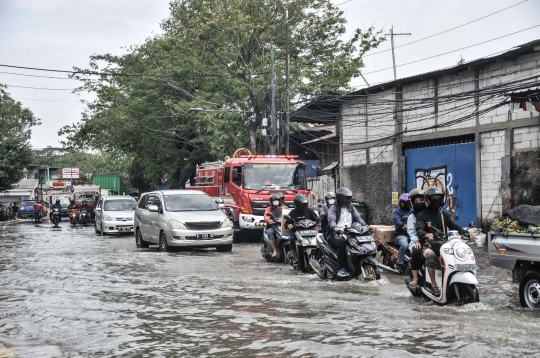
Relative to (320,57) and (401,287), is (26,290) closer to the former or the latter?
(401,287)

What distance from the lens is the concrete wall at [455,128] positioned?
20406 mm

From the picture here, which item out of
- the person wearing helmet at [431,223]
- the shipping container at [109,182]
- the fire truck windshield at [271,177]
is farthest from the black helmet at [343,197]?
the shipping container at [109,182]

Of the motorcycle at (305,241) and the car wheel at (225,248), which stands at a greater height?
the motorcycle at (305,241)

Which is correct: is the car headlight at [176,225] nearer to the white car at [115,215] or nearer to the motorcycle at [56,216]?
the white car at [115,215]

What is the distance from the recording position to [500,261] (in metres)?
9.49

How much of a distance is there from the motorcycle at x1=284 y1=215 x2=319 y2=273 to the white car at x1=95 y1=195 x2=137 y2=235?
1603 cm

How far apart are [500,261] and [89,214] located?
35.0 m

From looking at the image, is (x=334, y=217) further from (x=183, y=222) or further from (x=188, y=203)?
(x=188, y=203)

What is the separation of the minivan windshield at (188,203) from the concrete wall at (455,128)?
6.79m

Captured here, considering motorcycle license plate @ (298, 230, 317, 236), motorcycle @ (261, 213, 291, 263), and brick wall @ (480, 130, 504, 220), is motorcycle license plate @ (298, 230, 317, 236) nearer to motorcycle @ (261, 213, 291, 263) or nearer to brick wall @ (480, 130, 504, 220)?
motorcycle @ (261, 213, 291, 263)

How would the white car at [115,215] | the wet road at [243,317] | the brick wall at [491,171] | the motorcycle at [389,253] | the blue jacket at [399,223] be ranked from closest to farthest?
1. the wet road at [243,317]
2. the blue jacket at [399,223]
3. the motorcycle at [389,253]
4. the brick wall at [491,171]
5. the white car at [115,215]


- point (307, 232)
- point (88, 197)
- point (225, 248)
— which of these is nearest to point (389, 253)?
point (307, 232)

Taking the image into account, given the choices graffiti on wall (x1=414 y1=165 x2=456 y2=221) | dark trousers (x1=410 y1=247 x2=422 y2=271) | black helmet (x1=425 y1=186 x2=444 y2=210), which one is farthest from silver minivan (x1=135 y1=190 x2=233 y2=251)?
black helmet (x1=425 y1=186 x2=444 y2=210)

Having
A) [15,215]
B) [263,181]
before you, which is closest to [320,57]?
[263,181]
